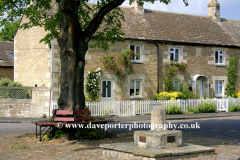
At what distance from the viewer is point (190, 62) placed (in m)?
22.1

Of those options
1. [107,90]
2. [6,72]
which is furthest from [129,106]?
[6,72]

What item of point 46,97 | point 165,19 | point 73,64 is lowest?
point 46,97

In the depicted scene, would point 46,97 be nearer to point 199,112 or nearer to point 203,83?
point 199,112

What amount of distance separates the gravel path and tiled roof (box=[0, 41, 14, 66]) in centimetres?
2253

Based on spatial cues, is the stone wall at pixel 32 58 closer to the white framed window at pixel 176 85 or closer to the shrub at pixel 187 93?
the white framed window at pixel 176 85

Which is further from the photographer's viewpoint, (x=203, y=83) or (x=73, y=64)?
(x=203, y=83)

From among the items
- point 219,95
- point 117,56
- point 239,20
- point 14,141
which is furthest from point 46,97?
point 239,20

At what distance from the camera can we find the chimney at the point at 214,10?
26.2 m

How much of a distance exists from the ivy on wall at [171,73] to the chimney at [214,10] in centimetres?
756

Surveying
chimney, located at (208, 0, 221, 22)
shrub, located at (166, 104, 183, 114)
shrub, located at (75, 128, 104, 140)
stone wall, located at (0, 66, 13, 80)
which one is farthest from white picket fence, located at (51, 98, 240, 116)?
stone wall, located at (0, 66, 13, 80)

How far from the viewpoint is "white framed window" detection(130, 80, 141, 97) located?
2031 cm

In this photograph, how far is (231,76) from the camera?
23.4 metres

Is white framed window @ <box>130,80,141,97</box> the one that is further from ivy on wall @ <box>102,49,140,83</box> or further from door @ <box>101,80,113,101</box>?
door @ <box>101,80,113,101</box>

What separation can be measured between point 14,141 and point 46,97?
8.30 meters
